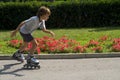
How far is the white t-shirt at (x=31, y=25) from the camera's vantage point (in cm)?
966

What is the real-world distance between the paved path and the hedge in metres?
8.11

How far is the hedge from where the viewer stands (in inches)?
741

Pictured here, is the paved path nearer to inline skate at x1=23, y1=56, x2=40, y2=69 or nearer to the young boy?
inline skate at x1=23, y1=56, x2=40, y2=69

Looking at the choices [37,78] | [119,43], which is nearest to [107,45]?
[119,43]

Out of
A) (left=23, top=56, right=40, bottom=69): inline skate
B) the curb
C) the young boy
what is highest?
the young boy

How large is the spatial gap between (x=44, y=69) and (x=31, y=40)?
0.77 m

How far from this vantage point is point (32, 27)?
9.77 m

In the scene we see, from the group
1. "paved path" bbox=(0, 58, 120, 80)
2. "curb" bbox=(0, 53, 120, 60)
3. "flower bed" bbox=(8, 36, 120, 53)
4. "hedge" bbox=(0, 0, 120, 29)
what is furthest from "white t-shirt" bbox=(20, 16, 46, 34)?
"hedge" bbox=(0, 0, 120, 29)

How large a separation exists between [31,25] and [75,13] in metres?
9.42

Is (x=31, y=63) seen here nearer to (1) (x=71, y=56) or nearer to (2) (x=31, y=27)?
(2) (x=31, y=27)

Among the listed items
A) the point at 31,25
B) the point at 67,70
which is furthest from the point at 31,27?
the point at 67,70

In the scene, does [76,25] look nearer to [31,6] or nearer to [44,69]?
[31,6]

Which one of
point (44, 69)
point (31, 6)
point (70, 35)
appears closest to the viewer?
point (44, 69)

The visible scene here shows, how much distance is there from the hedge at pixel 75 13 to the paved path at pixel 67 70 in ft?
→ 26.6
